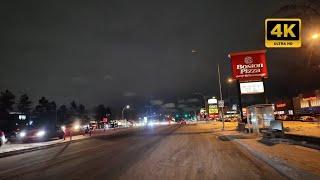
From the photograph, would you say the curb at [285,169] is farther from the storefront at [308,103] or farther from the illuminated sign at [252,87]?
the storefront at [308,103]

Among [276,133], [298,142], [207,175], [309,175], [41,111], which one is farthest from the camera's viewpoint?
[41,111]

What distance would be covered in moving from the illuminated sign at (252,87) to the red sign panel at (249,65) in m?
0.95

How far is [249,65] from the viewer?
39.7 meters

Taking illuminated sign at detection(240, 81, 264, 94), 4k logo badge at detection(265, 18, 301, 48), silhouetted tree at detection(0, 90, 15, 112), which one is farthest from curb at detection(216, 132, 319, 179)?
silhouetted tree at detection(0, 90, 15, 112)

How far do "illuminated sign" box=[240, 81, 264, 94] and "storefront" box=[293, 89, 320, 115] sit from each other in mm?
53670

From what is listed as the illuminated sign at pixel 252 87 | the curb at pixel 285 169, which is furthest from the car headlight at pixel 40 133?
the curb at pixel 285 169

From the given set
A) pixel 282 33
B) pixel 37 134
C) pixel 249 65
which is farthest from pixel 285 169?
pixel 37 134

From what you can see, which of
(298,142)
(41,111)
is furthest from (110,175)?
(41,111)

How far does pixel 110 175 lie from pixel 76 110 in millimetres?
179090

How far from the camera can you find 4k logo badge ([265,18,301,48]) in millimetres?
13104

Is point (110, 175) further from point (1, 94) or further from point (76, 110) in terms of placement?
point (76, 110)

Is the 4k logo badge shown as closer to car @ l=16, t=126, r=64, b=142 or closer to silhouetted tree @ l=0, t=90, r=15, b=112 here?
car @ l=16, t=126, r=64, b=142

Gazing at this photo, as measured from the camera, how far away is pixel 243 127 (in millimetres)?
38094

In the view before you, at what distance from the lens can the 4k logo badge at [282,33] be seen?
43.0ft
